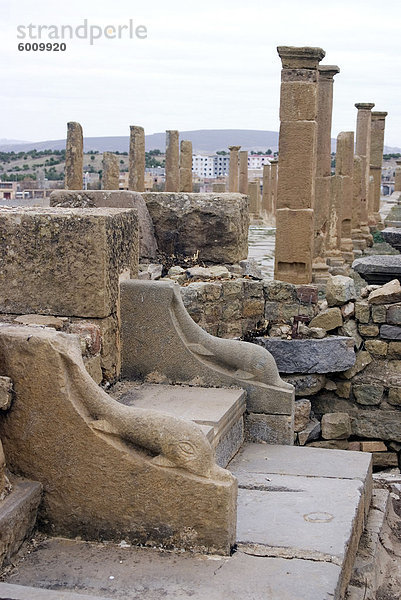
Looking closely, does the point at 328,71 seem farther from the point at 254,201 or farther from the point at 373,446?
the point at 254,201

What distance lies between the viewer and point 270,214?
28.5 metres

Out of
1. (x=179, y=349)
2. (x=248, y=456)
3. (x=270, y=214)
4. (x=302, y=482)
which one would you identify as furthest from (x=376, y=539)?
(x=270, y=214)

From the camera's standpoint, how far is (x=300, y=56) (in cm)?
970

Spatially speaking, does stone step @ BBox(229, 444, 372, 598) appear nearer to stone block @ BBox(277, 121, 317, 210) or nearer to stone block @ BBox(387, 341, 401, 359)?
stone block @ BBox(387, 341, 401, 359)

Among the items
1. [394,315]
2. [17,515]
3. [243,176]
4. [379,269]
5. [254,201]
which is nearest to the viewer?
[17,515]

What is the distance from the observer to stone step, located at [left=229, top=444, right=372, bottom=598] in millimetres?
3359

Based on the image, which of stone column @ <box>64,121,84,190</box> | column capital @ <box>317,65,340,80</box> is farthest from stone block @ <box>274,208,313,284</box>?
stone column @ <box>64,121,84,190</box>

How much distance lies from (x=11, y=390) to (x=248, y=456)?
78.4 inches

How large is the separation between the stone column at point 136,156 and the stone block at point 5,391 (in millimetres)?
17611

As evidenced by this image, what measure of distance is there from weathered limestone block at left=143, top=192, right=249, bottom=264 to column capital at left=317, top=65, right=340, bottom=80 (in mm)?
6481

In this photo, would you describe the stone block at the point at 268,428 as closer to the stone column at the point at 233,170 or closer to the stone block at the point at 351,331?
the stone block at the point at 351,331

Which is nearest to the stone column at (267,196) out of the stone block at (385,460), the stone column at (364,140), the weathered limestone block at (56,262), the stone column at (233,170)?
the stone column at (233,170)

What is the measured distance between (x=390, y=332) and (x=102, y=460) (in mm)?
4650

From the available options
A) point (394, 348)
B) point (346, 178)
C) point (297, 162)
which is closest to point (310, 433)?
point (394, 348)
